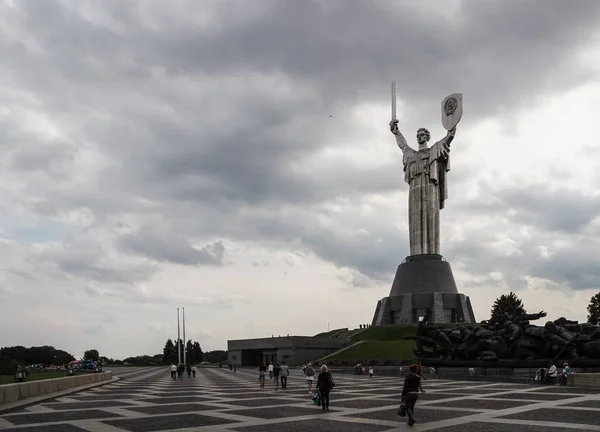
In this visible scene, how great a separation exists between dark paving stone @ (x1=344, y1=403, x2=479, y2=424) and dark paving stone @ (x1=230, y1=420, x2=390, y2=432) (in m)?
1.36

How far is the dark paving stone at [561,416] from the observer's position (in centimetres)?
1330

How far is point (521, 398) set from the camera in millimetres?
19438

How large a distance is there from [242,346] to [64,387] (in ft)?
143

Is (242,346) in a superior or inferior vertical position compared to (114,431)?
inferior

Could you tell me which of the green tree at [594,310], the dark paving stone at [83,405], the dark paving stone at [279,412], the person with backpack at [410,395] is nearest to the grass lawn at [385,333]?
the green tree at [594,310]

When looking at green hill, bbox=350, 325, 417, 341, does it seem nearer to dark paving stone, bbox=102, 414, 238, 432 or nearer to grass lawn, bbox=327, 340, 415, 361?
grass lawn, bbox=327, 340, 415, 361

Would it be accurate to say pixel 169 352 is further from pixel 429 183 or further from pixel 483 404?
→ pixel 483 404

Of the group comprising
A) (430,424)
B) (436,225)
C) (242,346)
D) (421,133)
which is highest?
(421,133)

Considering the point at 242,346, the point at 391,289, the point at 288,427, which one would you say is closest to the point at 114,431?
the point at 288,427

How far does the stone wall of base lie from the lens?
57.3 feet

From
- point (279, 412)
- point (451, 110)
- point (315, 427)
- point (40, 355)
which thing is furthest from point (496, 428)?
point (40, 355)

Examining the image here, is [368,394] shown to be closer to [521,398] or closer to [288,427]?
[521,398]

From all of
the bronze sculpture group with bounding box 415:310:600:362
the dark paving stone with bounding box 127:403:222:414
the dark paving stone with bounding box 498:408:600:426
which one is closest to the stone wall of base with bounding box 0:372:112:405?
the dark paving stone with bounding box 127:403:222:414

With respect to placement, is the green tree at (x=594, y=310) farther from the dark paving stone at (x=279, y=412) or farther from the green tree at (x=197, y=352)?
the green tree at (x=197, y=352)
